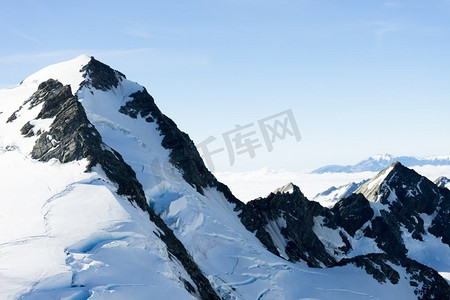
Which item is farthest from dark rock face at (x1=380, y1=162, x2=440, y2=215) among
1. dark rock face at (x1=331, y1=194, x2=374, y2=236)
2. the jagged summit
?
dark rock face at (x1=331, y1=194, x2=374, y2=236)

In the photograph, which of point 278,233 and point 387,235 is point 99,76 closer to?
point 278,233

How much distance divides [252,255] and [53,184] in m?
29.9

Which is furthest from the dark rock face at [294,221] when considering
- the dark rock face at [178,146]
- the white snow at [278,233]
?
the dark rock face at [178,146]

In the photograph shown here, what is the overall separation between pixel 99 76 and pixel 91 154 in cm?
4387

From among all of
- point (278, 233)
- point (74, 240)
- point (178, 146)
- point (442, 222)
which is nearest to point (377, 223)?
point (442, 222)

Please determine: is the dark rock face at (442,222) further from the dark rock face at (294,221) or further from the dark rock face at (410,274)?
the dark rock face at (410,274)

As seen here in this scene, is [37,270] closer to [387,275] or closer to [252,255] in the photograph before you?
[252,255]

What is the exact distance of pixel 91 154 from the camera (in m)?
60.1

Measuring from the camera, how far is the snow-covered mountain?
39656 mm

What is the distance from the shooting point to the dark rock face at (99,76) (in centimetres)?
9738

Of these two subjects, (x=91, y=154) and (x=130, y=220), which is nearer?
(x=130, y=220)

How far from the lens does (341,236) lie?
138m

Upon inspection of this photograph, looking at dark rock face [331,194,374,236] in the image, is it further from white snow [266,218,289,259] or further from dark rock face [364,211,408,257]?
white snow [266,218,289,259]

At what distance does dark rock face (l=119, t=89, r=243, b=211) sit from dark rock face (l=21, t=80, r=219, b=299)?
20.6 metres
